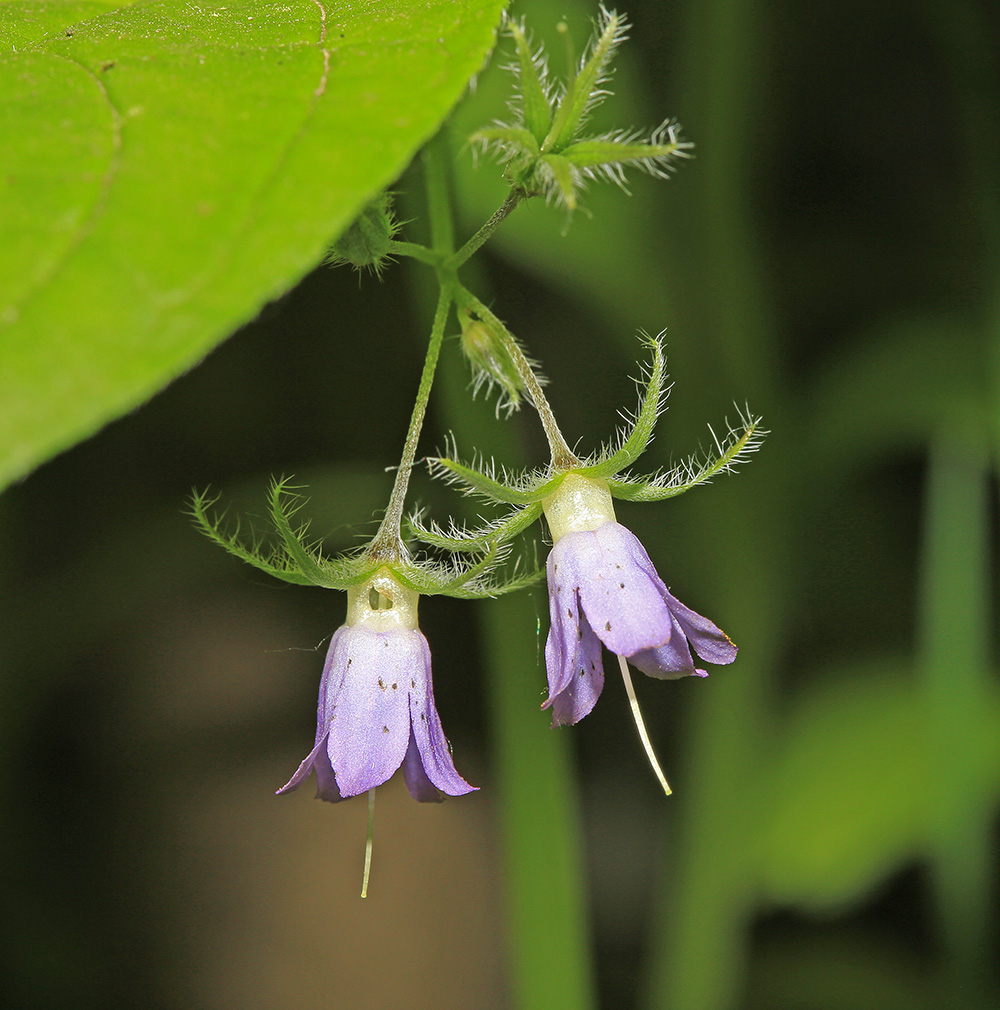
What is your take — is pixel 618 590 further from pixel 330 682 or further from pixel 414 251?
pixel 414 251

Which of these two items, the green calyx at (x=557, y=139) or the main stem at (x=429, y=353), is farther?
the main stem at (x=429, y=353)

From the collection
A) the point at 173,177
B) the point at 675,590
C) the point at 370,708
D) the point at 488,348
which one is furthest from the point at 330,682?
the point at 675,590

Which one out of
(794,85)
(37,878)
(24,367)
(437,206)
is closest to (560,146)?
(437,206)

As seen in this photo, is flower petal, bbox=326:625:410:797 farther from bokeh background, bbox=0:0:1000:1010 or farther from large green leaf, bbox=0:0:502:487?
bokeh background, bbox=0:0:1000:1010

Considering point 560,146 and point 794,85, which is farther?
point 794,85

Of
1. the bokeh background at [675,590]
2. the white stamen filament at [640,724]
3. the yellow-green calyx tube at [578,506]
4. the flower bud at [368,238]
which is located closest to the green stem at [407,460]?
the flower bud at [368,238]

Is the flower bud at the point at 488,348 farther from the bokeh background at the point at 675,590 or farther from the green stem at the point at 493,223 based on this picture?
the bokeh background at the point at 675,590

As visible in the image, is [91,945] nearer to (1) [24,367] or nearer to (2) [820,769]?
(2) [820,769]
